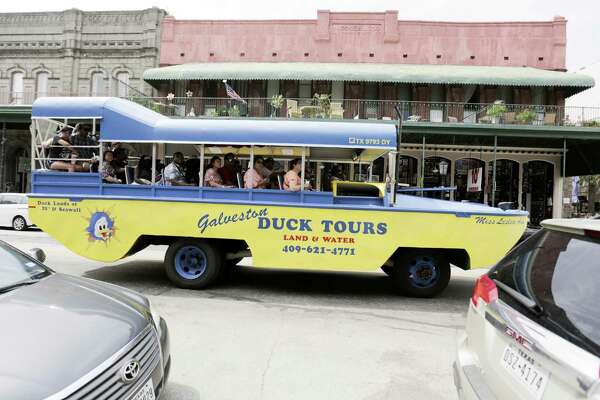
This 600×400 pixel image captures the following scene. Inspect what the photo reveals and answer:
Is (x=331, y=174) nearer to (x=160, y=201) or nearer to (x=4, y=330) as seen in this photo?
(x=160, y=201)

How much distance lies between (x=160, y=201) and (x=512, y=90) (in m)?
21.3

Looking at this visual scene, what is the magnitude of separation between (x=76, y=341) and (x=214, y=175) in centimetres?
515

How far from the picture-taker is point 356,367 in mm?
4285

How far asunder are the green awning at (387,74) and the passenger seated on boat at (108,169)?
1504 cm

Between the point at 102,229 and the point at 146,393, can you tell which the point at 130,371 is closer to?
the point at 146,393

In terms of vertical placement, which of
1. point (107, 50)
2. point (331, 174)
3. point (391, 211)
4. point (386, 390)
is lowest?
point (386, 390)

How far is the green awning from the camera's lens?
20.6 meters

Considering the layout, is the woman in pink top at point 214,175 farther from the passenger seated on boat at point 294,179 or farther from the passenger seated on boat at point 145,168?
the passenger seated on boat at point 294,179

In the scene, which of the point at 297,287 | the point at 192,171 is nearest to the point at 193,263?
the point at 192,171

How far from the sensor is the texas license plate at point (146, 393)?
250cm

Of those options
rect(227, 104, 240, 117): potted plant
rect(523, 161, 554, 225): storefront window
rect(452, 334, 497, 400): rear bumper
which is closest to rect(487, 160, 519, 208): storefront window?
rect(523, 161, 554, 225): storefront window

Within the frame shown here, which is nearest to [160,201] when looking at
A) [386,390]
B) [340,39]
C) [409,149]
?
[386,390]

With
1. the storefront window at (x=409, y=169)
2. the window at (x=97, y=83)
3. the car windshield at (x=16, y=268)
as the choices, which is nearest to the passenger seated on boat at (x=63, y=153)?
the car windshield at (x=16, y=268)

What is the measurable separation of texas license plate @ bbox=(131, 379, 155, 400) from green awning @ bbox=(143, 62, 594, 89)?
1970 cm
